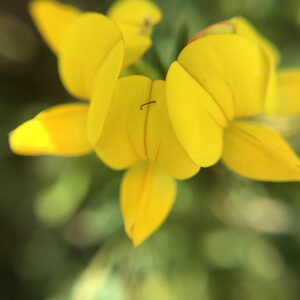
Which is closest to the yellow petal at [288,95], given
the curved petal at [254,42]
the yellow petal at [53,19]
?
the curved petal at [254,42]

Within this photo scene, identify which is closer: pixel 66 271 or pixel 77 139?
pixel 77 139

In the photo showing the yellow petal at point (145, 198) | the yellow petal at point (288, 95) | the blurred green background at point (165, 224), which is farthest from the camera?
the blurred green background at point (165, 224)

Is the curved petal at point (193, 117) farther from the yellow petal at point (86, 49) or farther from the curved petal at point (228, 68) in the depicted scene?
the yellow petal at point (86, 49)

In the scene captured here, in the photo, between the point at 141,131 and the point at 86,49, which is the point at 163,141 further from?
the point at 86,49

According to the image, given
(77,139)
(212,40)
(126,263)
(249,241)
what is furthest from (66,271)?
(212,40)

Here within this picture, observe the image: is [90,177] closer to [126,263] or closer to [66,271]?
[126,263]

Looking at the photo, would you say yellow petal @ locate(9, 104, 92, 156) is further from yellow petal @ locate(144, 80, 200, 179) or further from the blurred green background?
the blurred green background

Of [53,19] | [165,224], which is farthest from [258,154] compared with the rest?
[165,224]
